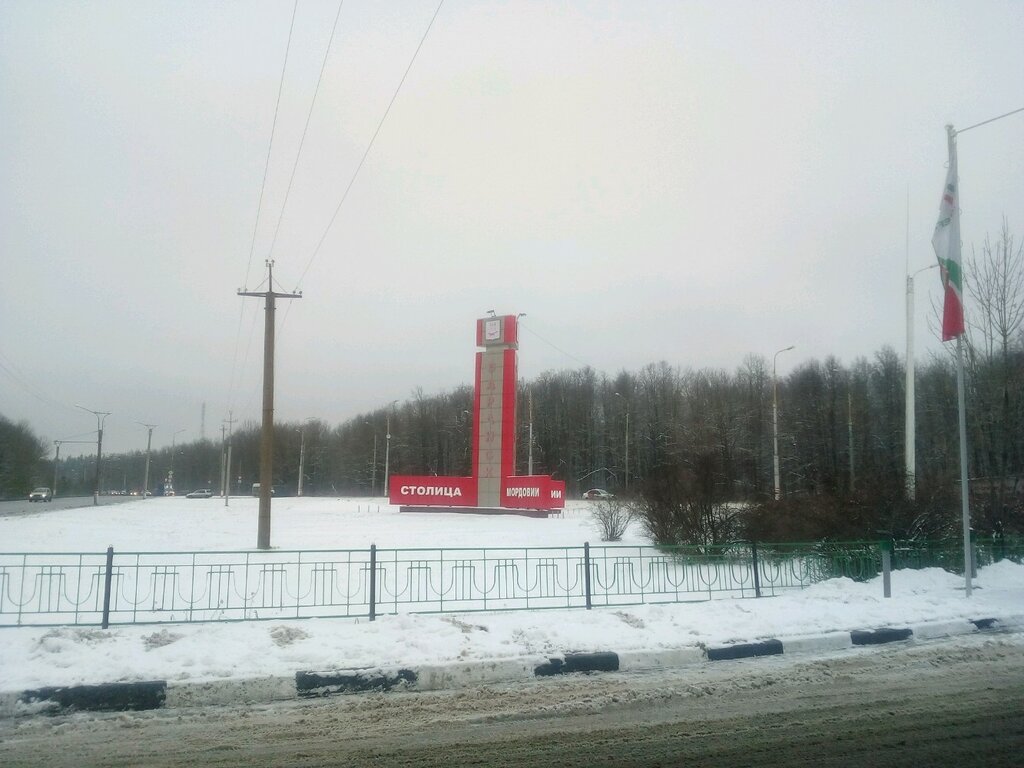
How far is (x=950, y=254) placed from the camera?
13.5 metres

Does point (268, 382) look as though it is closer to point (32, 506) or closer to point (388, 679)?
point (388, 679)

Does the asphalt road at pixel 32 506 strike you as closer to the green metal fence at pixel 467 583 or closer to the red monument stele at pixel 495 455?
the red monument stele at pixel 495 455

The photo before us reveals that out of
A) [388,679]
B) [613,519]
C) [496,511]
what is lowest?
[496,511]

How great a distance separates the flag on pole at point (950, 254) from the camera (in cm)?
1329

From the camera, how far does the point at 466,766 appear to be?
533 centimetres

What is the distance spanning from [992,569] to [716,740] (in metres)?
12.3

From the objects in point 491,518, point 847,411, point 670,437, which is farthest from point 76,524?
point 847,411

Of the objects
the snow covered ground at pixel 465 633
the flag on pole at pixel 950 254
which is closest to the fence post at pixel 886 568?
the snow covered ground at pixel 465 633

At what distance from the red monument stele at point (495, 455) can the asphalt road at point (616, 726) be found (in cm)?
3131

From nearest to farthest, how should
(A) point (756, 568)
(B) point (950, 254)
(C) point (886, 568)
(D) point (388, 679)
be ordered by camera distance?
(D) point (388, 679) < (C) point (886, 568) < (A) point (756, 568) < (B) point (950, 254)

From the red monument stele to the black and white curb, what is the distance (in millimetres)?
29586

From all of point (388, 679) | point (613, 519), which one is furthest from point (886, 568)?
point (613, 519)

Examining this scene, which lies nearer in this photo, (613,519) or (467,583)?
(467,583)

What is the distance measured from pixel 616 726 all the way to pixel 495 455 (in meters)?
34.7
